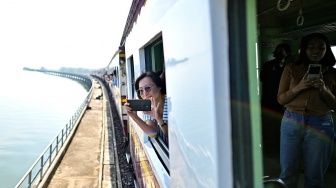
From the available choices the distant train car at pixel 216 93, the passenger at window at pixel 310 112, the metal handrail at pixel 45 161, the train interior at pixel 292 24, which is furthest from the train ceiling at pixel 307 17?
the metal handrail at pixel 45 161

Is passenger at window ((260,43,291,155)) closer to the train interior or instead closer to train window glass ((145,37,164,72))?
the train interior

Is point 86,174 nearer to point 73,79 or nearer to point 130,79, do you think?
point 130,79

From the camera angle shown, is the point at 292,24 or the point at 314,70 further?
the point at 292,24

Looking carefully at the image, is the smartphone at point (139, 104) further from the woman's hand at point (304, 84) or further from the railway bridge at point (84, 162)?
the railway bridge at point (84, 162)

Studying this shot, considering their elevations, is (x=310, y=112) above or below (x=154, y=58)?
below

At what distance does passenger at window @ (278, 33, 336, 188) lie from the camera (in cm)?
199

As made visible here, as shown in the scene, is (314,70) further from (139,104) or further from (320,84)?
(139,104)

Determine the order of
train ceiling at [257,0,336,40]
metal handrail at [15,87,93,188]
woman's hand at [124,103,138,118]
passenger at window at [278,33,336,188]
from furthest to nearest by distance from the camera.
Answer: metal handrail at [15,87,93,188], train ceiling at [257,0,336,40], woman's hand at [124,103,138,118], passenger at window at [278,33,336,188]

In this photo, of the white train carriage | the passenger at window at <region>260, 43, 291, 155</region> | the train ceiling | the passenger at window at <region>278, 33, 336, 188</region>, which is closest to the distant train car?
the white train carriage

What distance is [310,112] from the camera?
6.73ft

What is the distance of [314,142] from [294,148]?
0.14m

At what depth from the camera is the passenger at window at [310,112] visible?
199 cm

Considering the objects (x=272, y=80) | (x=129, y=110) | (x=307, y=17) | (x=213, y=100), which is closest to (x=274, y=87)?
(x=272, y=80)

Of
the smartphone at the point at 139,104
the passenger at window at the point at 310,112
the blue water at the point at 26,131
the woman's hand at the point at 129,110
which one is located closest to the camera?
the passenger at window at the point at 310,112
